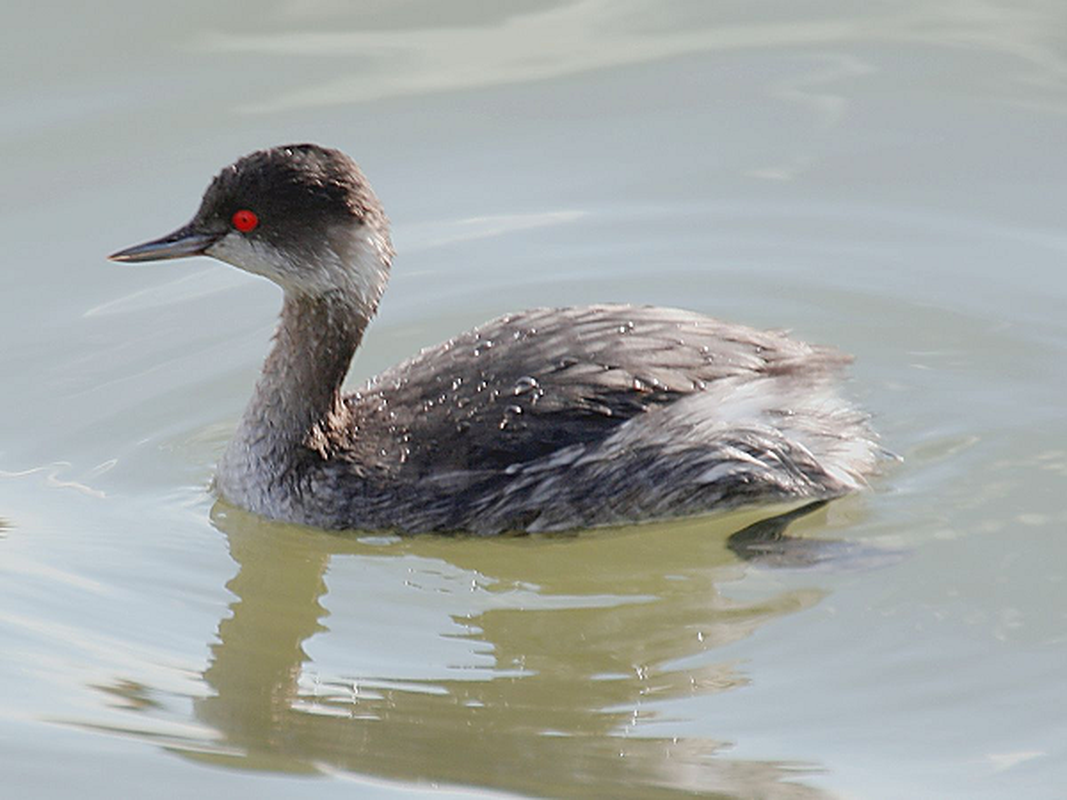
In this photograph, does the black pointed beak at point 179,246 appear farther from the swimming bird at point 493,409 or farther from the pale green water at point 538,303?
the pale green water at point 538,303

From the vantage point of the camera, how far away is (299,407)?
6.55 m

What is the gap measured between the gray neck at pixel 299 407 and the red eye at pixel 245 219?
34 cm

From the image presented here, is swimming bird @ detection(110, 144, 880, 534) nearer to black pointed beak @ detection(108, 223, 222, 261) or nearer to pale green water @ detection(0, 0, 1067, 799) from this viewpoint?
black pointed beak @ detection(108, 223, 222, 261)

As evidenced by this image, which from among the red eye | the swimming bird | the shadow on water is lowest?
the shadow on water

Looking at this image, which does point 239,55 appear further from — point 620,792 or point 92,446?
point 620,792

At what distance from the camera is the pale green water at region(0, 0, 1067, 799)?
5.14 m

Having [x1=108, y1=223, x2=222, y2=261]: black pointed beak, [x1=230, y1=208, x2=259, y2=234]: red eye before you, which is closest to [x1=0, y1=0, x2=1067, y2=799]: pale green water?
[x1=108, y1=223, x2=222, y2=261]: black pointed beak

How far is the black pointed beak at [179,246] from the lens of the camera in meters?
6.33

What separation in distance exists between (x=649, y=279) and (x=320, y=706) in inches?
118

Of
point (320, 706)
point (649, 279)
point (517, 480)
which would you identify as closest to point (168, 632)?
point (320, 706)

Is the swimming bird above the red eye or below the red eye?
below

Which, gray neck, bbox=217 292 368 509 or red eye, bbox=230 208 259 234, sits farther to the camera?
gray neck, bbox=217 292 368 509

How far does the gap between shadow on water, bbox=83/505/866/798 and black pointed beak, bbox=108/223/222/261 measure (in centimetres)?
91

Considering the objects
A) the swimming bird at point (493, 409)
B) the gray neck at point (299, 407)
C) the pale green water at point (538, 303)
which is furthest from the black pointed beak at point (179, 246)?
the pale green water at point (538, 303)
